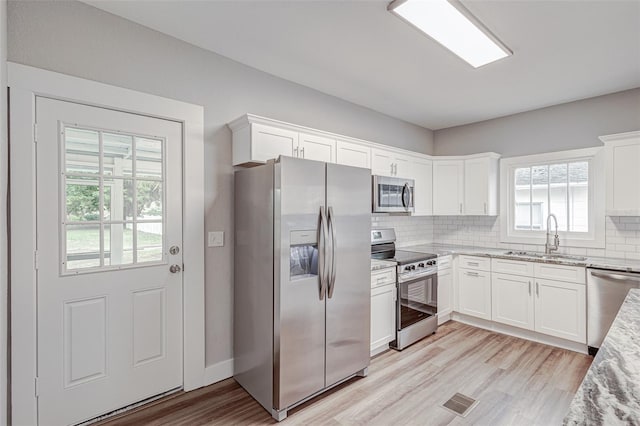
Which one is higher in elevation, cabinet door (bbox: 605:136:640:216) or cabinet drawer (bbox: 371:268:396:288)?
cabinet door (bbox: 605:136:640:216)

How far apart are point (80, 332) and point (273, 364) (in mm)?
1280

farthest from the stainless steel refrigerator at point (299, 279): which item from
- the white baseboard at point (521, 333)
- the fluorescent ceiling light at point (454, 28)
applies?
the white baseboard at point (521, 333)

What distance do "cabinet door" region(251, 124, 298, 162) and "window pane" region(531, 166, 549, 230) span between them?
324 centimetres

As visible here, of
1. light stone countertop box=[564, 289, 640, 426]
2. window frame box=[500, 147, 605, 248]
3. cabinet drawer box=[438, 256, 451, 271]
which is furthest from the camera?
cabinet drawer box=[438, 256, 451, 271]

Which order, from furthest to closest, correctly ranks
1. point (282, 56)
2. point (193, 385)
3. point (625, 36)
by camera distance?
point (282, 56) → point (193, 385) → point (625, 36)

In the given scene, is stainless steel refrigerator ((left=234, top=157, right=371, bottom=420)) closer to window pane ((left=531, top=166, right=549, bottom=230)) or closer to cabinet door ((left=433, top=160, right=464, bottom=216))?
cabinet door ((left=433, top=160, right=464, bottom=216))

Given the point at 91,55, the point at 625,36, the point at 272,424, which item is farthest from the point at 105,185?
the point at 625,36

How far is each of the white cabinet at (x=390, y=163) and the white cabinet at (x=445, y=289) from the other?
1174 mm

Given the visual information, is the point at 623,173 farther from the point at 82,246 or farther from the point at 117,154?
the point at 82,246

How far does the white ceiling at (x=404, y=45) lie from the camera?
2.09m

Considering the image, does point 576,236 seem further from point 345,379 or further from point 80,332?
point 80,332

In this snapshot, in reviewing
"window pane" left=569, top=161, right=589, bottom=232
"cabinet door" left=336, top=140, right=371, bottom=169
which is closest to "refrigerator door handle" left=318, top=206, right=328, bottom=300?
"cabinet door" left=336, top=140, right=371, bottom=169

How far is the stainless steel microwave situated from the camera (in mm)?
3465

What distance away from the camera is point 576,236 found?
373 centimetres
